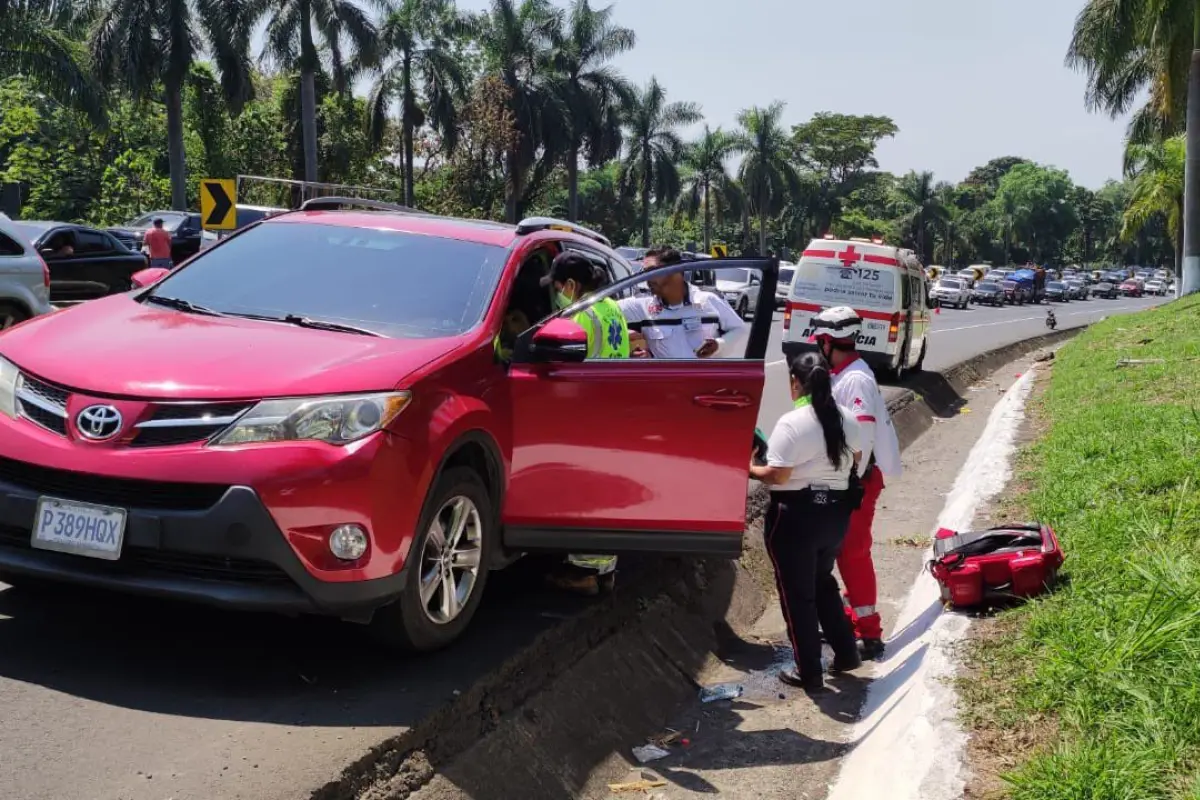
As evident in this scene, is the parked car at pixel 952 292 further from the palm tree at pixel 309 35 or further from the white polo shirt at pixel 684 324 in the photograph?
the white polo shirt at pixel 684 324

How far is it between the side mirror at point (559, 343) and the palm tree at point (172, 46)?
33461 mm

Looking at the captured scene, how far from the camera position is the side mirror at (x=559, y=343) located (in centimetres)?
486

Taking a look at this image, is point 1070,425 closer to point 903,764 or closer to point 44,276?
point 903,764

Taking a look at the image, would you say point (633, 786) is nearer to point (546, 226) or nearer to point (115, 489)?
point (115, 489)

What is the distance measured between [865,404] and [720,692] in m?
1.62

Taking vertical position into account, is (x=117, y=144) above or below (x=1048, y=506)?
above

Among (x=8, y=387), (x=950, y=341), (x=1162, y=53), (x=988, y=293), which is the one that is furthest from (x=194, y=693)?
(x=988, y=293)

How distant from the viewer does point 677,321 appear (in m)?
6.94

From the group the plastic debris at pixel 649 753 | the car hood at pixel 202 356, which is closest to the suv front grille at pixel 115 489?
the car hood at pixel 202 356

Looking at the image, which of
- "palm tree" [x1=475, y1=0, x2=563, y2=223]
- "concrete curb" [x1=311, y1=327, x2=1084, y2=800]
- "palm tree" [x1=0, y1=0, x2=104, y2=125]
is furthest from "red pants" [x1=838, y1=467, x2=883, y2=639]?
"palm tree" [x1=475, y1=0, x2=563, y2=223]

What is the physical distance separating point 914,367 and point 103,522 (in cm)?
1740

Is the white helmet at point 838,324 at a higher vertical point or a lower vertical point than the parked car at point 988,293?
higher

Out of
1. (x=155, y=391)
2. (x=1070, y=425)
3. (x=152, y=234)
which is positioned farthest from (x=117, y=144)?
(x=155, y=391)

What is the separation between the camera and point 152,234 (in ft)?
63.5
